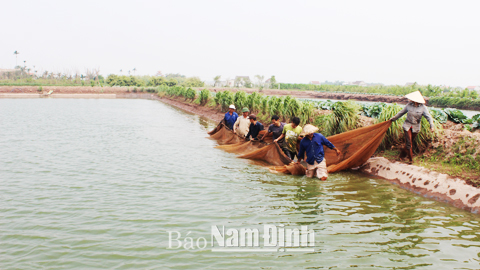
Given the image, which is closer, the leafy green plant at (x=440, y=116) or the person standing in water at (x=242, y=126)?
the leafy green plant at (x=440, y=116)

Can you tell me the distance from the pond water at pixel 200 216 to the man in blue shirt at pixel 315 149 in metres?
0.32

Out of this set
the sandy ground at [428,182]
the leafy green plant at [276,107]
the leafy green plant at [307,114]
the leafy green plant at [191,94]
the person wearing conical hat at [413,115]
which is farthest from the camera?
the leafy green plant at [191,94]

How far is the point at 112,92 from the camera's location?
55.5 meters

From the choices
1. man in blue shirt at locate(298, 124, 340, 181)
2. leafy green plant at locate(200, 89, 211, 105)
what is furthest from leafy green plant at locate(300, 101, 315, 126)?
leafy green plant at locate(200, 89, 211, 105)

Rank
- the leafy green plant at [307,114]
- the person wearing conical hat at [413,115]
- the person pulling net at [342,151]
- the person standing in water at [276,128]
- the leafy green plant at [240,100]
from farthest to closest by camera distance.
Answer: the leafy green plant at [240,100], the leafy green plant at [307,114], the person standing in water at [276,128], the person pulling net at [342,151], the person wearing conical hat at [413,115]

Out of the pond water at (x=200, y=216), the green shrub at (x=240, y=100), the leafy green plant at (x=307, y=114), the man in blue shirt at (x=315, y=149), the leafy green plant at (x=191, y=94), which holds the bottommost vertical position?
the pond water at (x=200, y=216)

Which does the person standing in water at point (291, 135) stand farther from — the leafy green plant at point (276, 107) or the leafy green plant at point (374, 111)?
the leafy green plant at point (276, 107)

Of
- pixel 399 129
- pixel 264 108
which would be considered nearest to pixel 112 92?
pixel 264 108

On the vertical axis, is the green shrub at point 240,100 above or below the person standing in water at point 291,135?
above

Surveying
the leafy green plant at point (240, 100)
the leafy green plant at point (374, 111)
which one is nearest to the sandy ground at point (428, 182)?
the leafy green plant at point (374, 111)

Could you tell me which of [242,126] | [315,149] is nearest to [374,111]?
[242,126]

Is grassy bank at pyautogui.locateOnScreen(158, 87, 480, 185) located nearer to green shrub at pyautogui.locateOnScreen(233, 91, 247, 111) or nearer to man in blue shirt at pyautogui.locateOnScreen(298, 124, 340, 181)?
man in blue shirt at pyautogui.locateOnScreen(298, 124, 340, 181)

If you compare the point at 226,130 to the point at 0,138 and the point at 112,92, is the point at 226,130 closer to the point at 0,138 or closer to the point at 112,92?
the point at 0,138

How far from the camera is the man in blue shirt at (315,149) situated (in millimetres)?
6823
